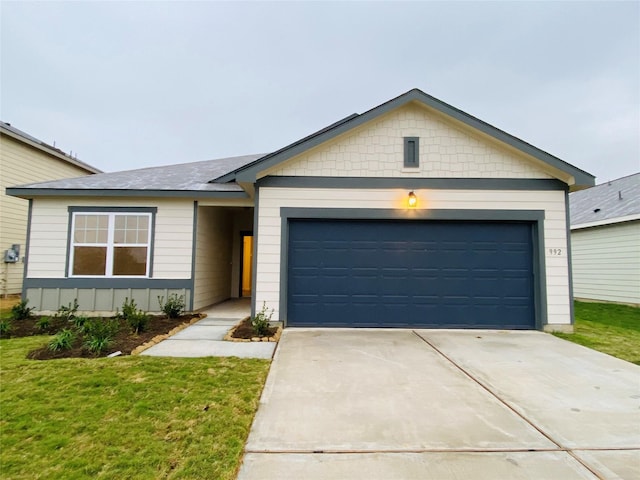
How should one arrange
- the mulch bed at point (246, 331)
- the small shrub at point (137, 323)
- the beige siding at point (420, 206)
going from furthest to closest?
the beige siding at point (420, 206) < the small shrub at point (137, 323) < the mulch bed at point (246, 331)

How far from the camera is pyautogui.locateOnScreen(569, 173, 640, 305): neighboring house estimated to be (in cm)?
1079

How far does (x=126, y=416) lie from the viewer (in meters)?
3.03

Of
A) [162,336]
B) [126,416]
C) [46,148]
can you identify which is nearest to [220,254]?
[162,336]

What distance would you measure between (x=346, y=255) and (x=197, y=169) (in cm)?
670

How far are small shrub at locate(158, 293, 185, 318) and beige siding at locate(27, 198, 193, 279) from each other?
514mm

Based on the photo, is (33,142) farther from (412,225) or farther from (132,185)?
(412,225)

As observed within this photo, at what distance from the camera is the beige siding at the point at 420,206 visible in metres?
6.88

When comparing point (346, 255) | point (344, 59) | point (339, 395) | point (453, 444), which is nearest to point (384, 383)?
point (339, 395)

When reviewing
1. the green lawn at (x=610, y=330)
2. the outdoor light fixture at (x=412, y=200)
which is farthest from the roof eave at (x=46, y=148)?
the green lawn at (x=610, y=330)

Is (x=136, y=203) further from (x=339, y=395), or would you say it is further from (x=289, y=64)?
(x=289, y=64)

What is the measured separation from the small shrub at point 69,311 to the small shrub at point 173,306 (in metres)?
1.76

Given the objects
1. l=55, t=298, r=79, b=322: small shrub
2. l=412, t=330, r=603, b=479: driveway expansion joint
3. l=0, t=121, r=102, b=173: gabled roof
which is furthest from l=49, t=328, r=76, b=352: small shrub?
l=0, t=121, r=102, b=173: gabled roof

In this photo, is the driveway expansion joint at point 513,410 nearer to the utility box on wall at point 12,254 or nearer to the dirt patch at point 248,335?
the dirt patch at point 248,335

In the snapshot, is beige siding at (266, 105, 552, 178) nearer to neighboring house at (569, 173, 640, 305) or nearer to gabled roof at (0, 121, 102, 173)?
neighboring house at (569, 173, 640, 305)
